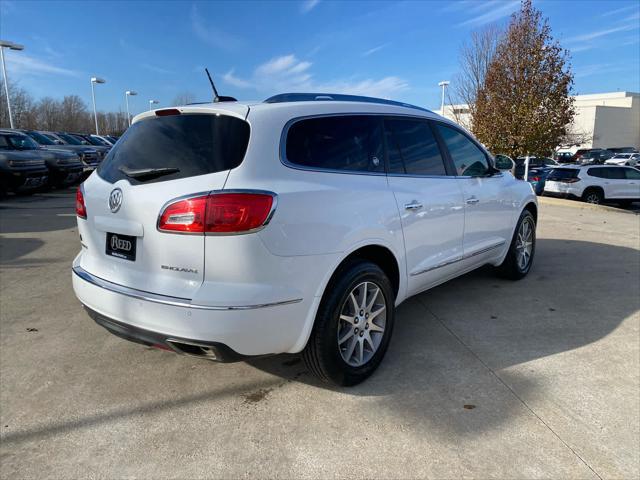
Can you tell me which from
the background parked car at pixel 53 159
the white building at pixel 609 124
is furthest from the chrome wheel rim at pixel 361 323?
the white building at pixel 609 124

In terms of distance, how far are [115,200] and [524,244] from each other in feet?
15.0

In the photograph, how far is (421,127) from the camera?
3.81 m

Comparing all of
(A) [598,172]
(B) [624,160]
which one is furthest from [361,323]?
(B) [624,160]

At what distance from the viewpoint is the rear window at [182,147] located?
2.45m

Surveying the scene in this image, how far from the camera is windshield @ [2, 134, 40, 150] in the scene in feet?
42.0

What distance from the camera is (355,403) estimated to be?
2.85 m

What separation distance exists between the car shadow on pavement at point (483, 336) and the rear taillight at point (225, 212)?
1347 millimetres

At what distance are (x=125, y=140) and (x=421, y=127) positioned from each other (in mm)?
2303

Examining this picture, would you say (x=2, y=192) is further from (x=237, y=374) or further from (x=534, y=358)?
(x=534, y=358)

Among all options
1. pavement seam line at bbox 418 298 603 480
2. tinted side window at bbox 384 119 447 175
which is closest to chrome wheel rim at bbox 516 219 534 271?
pavement seam line at bbox 418 298 603 480

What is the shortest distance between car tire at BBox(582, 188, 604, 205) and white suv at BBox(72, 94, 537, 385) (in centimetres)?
1539

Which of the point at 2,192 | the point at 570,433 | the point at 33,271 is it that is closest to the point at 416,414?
the point at 570,433

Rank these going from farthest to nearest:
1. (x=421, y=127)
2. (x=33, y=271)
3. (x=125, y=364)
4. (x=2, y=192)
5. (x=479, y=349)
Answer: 1. (x=2, y=192)
2. (x=33, y=271)
3. (x=421, y=127)
4. (x=479, y=349)
5. (x=125, y=364)

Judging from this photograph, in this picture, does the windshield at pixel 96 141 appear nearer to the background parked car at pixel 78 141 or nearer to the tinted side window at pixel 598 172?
the background parked car at pixel 78 141
